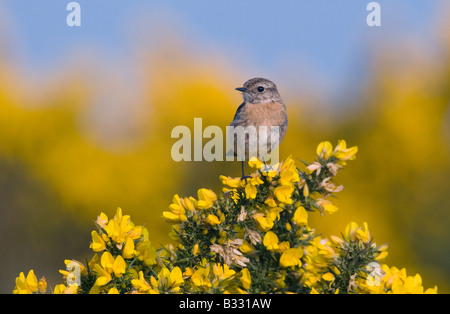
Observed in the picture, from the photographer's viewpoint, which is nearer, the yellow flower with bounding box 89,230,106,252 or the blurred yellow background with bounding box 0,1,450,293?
the yellow flower with bounding box 89,230,106,252

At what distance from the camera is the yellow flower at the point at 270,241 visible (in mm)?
4051

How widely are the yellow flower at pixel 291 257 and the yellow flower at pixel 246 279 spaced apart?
0.78 ft

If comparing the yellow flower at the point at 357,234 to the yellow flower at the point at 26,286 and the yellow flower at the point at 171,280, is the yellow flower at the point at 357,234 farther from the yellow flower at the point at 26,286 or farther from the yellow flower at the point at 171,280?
the yellow flower at the point at 26,286

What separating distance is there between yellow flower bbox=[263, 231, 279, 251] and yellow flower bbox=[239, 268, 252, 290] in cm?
22

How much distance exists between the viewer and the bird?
7.32 meters

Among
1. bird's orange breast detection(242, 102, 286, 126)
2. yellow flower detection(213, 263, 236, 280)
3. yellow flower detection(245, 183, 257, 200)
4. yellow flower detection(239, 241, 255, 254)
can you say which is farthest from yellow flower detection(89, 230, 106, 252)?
bird's orange breast detection(242, 102, 286, 126)

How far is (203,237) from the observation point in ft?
14.3

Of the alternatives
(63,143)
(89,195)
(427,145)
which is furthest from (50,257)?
(427,145)

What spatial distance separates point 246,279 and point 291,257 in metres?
0.34

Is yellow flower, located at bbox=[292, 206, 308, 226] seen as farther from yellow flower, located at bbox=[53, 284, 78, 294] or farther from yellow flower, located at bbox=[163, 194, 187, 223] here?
yellow flower, located at bbox=[53, 284, 78, 294]

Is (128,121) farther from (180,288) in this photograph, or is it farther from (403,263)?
(180,288)

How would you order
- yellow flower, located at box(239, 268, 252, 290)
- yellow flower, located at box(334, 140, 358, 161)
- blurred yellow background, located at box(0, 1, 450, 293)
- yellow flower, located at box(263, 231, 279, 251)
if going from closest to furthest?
yellow flower, located at box(239, 268, 252, 290) < yellow flower, located at box(263, 231, 279, 251) < yellow flower, located at box(334, 140, 358, 161) < blurred yellow background, located at box(0, 1, 450, 293)

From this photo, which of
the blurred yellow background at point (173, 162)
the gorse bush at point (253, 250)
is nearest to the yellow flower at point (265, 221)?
the gorse bush at point (253, 250)
